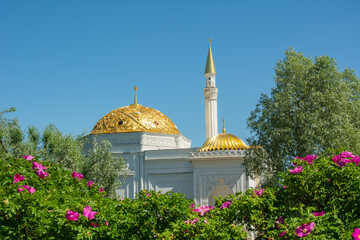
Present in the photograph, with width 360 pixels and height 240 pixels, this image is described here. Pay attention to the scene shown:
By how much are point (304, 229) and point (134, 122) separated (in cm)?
2425

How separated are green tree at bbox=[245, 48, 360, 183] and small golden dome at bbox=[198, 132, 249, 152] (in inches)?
360

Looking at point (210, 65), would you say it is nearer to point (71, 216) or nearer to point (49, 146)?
point (49, 146)

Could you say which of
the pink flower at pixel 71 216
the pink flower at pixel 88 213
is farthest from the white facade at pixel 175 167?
the pink flower at pixel 71 216

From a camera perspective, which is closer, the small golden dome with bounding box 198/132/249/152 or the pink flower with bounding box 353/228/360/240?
the pink flower with bounding box 353/228/360/240

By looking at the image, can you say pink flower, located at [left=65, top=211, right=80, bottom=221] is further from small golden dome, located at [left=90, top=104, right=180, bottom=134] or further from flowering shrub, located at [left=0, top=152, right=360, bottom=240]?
small golden dome, located at [left=90, top=104, right=180, bottom=134]

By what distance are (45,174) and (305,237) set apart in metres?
5.52

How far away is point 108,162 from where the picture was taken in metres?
22.0

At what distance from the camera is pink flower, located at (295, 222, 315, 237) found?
7.81 m

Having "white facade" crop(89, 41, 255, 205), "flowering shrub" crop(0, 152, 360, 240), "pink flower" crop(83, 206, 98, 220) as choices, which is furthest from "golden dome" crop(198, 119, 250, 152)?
"pink flower" crop(83, 206, 98, 220)

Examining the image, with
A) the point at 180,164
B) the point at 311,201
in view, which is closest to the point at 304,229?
the point at 311,201

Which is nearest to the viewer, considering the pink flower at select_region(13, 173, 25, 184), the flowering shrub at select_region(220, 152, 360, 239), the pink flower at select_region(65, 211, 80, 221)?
the flowering shrub at select_region(220, 152, 360, 239)

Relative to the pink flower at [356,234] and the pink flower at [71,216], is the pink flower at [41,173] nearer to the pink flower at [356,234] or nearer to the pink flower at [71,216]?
the pink flower at [71,216]

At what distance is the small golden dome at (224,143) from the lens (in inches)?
1065

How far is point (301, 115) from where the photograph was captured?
16109mm
